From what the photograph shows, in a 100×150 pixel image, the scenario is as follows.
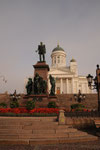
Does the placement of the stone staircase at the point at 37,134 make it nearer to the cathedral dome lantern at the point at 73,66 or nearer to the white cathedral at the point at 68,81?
the white cathedral at the point at 68,81

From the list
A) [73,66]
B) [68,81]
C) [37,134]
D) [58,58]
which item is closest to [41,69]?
[37,134]

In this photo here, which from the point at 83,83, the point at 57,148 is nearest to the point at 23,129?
the point at 57,148

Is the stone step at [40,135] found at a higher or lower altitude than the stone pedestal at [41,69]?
lower

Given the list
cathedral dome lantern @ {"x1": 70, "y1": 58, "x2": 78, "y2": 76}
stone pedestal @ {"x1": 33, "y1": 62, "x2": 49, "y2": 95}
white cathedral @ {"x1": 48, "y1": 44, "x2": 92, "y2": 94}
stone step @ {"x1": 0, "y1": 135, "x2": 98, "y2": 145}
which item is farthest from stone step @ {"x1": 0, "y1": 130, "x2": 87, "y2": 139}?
cathedral dome lantern @ {"x1": 70, "y1": 58, "x2": 78, "y2": 76}

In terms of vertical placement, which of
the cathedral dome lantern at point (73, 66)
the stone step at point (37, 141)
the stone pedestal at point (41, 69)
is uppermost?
the cathedral dome lantern at point (73, 66)

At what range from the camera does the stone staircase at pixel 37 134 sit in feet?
19.9

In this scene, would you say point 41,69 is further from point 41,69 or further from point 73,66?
point 73,66

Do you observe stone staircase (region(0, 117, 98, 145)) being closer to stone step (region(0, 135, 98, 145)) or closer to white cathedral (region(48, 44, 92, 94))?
stone step (region(0, 135, 98, 145))

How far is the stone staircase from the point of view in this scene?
6059mm

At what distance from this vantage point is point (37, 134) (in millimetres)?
6723

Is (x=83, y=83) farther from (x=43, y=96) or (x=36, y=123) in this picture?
(x=36, y=123)

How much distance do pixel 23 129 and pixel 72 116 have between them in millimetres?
3498

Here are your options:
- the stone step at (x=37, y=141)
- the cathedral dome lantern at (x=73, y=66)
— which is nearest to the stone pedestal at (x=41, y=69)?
the stone step at (x=37, y=141)

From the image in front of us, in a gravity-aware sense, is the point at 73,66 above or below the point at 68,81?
above
